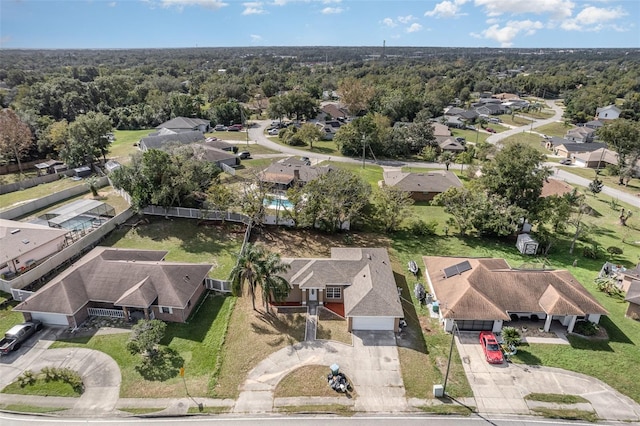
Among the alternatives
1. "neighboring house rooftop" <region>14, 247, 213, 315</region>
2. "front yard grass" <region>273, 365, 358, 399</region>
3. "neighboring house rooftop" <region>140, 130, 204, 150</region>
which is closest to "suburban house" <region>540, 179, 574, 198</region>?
"front yard grass" <region>273, 365, 358, 399</region>

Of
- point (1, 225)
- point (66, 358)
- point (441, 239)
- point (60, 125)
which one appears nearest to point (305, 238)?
point (441, 239)

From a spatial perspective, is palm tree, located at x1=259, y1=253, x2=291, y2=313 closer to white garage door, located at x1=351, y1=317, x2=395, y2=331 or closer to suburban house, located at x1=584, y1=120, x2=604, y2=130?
white garage door, located at x1=351, y1=317, x2=395, y2=331

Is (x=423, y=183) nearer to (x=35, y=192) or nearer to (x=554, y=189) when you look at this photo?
(x=554, y=189)

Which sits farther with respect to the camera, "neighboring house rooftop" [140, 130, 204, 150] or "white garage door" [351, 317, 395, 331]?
"neighboring house rooftop" [140, 130, 204, 150]

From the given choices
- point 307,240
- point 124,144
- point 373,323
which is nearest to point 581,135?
point 307,240

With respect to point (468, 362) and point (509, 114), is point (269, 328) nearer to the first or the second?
point (468, 362)

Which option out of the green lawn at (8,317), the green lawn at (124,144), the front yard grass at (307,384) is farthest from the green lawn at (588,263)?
the green lawn at (124,144)
